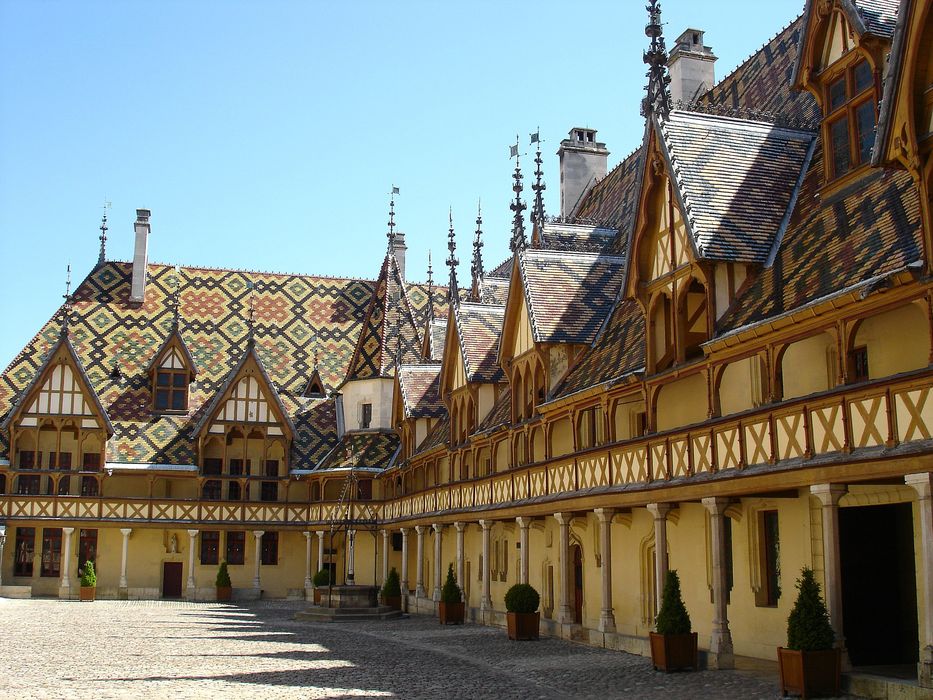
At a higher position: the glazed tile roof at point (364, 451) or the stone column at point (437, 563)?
the glazed tile roof at point (364, 451)

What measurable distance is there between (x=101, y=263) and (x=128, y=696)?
1594 inches

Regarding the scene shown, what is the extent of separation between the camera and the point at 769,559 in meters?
17.4

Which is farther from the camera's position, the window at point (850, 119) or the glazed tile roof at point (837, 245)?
the window at point (850, 119)

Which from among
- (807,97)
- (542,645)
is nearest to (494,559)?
(542,645)

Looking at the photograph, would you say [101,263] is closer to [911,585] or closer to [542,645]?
[542,645]

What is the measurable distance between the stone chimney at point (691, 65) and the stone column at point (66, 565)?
1097 inches

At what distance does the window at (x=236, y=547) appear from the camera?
145ft

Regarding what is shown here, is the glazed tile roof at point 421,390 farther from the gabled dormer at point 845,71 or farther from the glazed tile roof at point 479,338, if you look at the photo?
the gabled dormer at point 845,71

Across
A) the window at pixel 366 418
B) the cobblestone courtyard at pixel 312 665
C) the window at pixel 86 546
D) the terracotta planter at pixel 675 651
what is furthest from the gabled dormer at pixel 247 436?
the terracotta planter at pixel 675 651

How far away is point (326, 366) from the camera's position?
4950cm

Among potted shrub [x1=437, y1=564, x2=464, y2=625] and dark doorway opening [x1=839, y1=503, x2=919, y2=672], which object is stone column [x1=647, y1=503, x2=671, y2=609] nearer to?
dark doorway opening [x1=839, y1=503, x2=919, y2=672]

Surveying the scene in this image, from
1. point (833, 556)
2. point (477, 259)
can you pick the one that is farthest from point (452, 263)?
point (833, 556)

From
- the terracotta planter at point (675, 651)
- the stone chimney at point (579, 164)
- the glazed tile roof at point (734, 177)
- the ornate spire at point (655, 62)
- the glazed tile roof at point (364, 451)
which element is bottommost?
the terracotta planter at point (675, 651)

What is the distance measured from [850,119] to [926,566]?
8.01 meters
